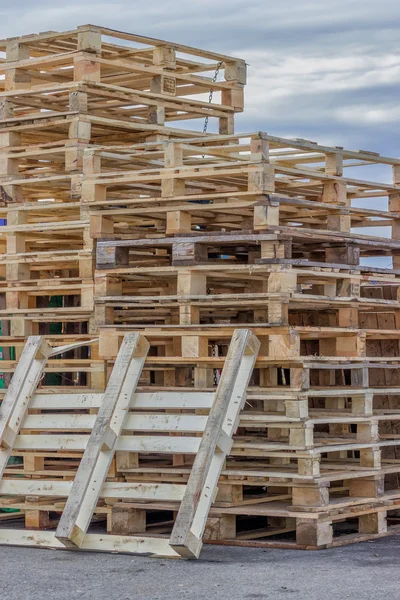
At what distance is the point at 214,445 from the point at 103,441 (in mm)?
887

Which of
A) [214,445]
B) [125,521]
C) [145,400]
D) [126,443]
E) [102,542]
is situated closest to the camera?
[214,445]

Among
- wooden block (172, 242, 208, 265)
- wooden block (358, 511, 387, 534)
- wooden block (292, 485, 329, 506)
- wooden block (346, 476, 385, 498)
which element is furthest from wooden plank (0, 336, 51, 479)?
wooden block (358, 511, 387, 534)

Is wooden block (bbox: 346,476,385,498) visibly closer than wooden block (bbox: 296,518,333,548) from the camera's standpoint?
No

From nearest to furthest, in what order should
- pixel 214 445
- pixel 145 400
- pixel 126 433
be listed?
pixel 214 445 < pixel 145 400 < pixel 126 433

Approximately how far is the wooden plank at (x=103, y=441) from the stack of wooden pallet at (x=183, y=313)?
2 cm

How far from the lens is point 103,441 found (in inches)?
339

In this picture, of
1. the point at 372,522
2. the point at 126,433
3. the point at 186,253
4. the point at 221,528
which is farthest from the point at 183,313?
the point at 372,522

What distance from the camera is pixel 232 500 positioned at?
9102mm

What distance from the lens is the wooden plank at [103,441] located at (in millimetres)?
8320

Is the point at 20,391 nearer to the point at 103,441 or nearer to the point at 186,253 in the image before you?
the point at 103,441

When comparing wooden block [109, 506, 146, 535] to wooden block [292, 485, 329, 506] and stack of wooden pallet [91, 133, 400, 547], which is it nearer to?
stack of wooden pallet [91, 133, 400, 547]

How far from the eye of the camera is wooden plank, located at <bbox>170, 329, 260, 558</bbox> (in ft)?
25.9

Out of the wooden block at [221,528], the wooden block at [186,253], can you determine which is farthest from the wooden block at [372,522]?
the wooden block at [186,253]

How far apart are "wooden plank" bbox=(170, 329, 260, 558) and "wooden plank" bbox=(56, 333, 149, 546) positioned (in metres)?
0.77
